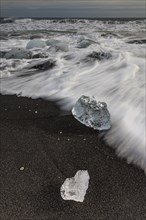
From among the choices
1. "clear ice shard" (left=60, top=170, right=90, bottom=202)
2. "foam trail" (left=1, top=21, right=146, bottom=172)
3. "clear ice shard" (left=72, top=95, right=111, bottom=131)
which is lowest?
"foam trail" (left=1, top=21, right=146, bottom=172)

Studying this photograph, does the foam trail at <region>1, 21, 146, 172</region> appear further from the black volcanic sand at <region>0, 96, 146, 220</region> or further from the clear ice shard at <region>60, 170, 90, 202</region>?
the clear ice shard at <region>60, 170, 90, 202</region>

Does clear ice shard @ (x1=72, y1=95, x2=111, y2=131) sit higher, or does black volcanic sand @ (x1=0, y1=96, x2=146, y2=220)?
clear ice shard @ (x1=72, y1=95, x2=111, y2=131)

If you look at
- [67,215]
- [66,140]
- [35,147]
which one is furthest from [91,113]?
[67,215]

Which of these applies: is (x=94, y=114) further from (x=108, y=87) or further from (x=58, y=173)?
(x=108, y=87)

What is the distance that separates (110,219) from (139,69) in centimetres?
618

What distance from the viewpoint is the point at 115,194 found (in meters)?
3.24

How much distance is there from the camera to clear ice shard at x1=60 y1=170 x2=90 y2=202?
10.4 feet

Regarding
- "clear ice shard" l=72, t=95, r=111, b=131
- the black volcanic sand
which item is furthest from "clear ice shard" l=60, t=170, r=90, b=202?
"clear ice shard" l=72, t=95, r=111, b=131

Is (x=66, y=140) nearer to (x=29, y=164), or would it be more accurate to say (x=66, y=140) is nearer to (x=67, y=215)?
(x=29, y=164)

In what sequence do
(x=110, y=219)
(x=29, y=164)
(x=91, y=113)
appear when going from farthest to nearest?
(x=91, y=113) < (x=29, y=164) < (x=110, y=219)

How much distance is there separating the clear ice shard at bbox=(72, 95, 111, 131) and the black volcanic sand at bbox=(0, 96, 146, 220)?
0.34 feet

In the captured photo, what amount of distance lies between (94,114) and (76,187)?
1588 mm

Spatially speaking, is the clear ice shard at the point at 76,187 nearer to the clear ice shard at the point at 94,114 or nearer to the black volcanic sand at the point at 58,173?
the black volcanic sand at the point at 58,173

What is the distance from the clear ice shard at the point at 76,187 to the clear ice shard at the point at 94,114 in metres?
1.24
